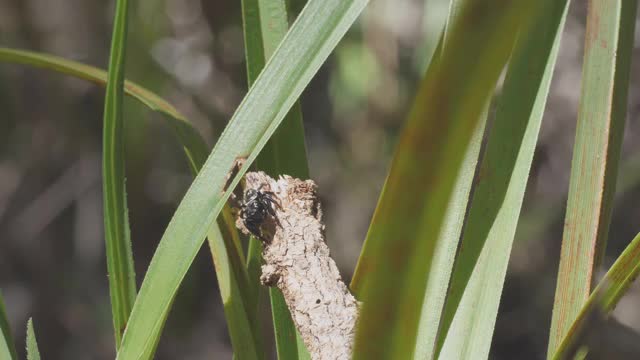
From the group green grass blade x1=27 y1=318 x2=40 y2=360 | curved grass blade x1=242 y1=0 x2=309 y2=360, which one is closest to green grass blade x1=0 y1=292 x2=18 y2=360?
green grass blade x1=27 y1=318 x2=40 y2=360

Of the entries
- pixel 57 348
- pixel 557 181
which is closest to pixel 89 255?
pixel 57 348

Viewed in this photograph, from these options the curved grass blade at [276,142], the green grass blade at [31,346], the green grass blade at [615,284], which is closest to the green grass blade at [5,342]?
the green grass blade at [31,346]

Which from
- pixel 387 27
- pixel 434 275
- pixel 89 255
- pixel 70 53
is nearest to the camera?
pixel 434 275

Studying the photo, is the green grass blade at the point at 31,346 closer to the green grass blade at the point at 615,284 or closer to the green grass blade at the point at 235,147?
the green grass blade at the point at 235,147

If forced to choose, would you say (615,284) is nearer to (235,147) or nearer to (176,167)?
(235,147)

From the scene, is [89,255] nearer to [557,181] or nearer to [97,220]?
[97,220]

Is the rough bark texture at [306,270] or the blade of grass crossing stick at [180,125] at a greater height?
the blade of grass crossing stick at [180,125]

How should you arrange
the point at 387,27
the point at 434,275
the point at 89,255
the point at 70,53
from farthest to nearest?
the point at 89,255 < the point at 70,53 < the point at 387,27 < the point at 434,275
